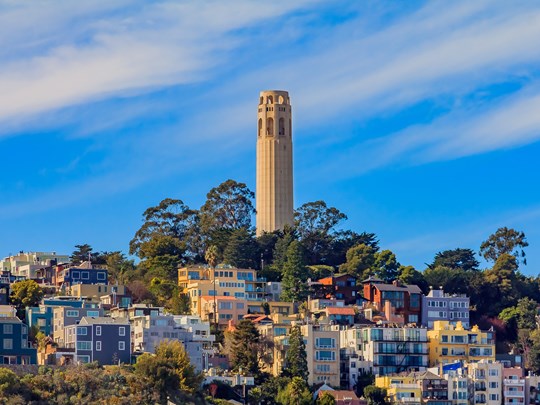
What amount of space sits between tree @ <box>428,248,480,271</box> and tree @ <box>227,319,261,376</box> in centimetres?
2945

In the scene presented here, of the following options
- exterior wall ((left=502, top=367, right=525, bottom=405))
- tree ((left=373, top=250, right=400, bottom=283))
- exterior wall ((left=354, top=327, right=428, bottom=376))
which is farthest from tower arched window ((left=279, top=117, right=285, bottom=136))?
exterior wall ((left=502, top=367, right=525, bottom=405))

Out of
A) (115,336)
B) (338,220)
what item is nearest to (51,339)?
(115,336)

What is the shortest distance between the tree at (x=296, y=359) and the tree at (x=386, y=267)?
23.1 meters

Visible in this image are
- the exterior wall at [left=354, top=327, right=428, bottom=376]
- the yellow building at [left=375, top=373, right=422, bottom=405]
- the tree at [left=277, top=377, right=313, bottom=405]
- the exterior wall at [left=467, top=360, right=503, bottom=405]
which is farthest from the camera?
the exterior wall at [left=354, top=327, right=428, bottom=376]

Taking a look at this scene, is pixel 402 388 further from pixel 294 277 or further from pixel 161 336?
pixel 294 277

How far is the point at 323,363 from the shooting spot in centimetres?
10306

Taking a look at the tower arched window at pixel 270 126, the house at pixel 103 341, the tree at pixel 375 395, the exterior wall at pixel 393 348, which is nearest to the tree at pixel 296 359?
the tree at pixel 375 395

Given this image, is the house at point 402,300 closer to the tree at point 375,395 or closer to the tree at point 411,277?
the tree at point 411,277

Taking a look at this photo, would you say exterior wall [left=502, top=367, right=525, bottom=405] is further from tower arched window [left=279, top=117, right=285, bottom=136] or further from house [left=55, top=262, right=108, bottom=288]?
tower arched window [left=279, top=117, right=285, bottom=136]

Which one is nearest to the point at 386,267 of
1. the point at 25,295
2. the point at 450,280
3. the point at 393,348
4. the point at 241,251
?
the point at 450,280

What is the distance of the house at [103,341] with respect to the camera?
322ft

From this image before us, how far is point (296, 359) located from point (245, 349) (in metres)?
3.48

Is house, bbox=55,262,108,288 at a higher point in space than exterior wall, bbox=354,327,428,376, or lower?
higher

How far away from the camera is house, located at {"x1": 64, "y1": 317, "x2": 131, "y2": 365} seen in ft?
322
